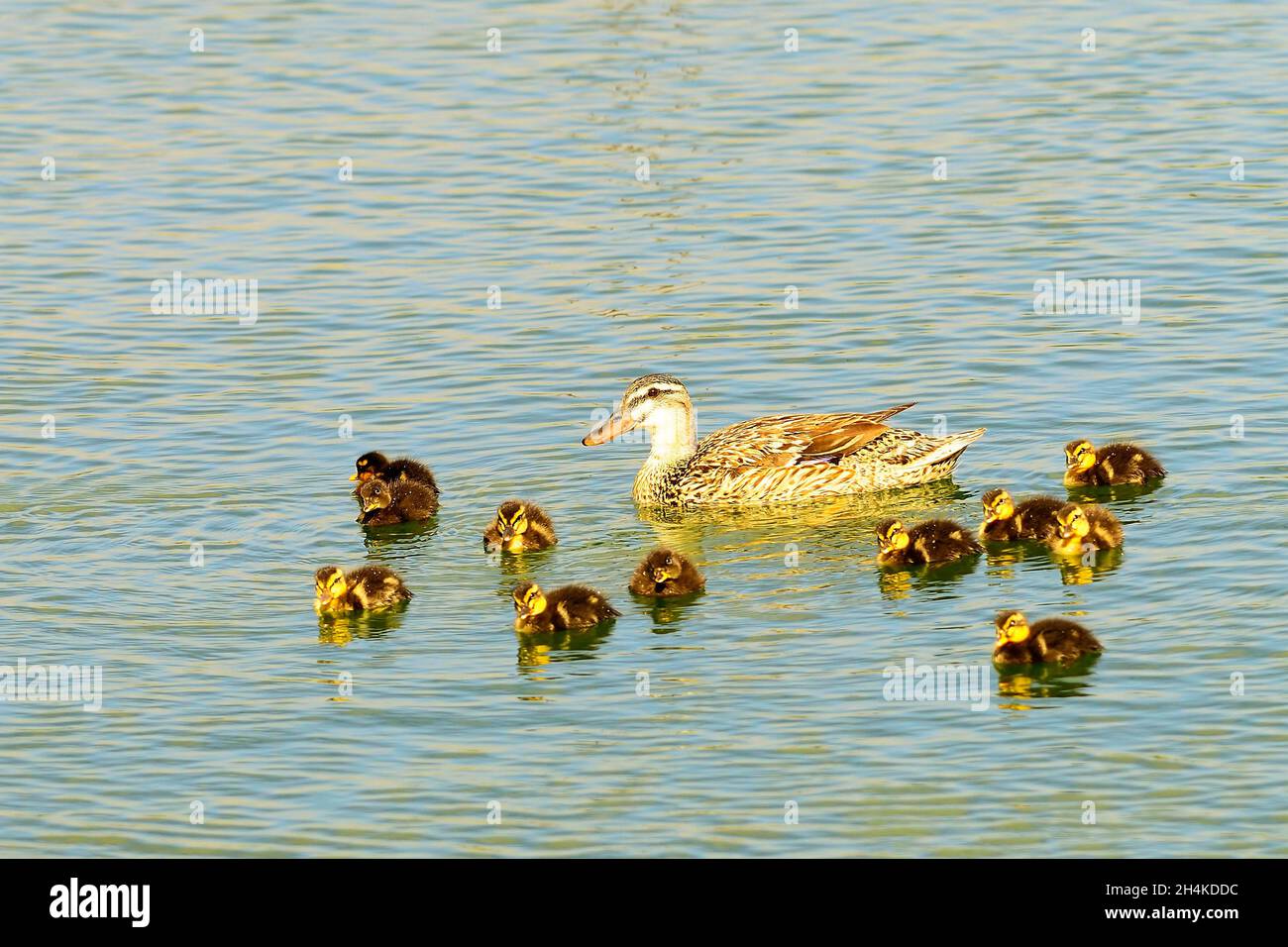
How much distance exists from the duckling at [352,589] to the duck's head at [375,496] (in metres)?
1.53

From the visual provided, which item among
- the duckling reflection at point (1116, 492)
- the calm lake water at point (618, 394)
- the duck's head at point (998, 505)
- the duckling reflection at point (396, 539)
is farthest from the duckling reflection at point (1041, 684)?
the duckling reflection at point (396, 539)

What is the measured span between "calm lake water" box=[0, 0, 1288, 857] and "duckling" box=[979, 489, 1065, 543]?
0.15 meters

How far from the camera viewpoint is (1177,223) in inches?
870

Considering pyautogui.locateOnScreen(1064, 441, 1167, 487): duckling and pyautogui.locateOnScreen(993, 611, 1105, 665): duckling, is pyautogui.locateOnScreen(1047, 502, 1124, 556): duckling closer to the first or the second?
pyautogui.locateOnScreen(1064, 441, 1167, 487): duckling

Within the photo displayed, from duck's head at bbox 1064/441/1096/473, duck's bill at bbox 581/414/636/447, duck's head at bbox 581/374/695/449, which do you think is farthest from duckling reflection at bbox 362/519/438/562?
duck's head at bbox 1064/441/1096/473

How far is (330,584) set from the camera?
13375 mm

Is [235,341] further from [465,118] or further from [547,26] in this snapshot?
[547,26]

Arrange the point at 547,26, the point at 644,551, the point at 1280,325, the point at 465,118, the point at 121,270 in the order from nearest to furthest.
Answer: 1. the point at 644,551
2. the point at 1280,325
3. the point at 121,270
4. the point at 465,118
5. the point at 547,26

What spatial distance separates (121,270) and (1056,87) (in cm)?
1157

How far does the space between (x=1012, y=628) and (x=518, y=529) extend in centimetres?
358

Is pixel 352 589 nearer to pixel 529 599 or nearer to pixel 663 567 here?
pixel 529 599

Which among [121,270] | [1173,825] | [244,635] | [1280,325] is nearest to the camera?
[1173,825]

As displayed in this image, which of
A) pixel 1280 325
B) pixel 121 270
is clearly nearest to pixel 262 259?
pixel 121 270

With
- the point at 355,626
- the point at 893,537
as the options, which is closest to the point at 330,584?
the point at 355,626
